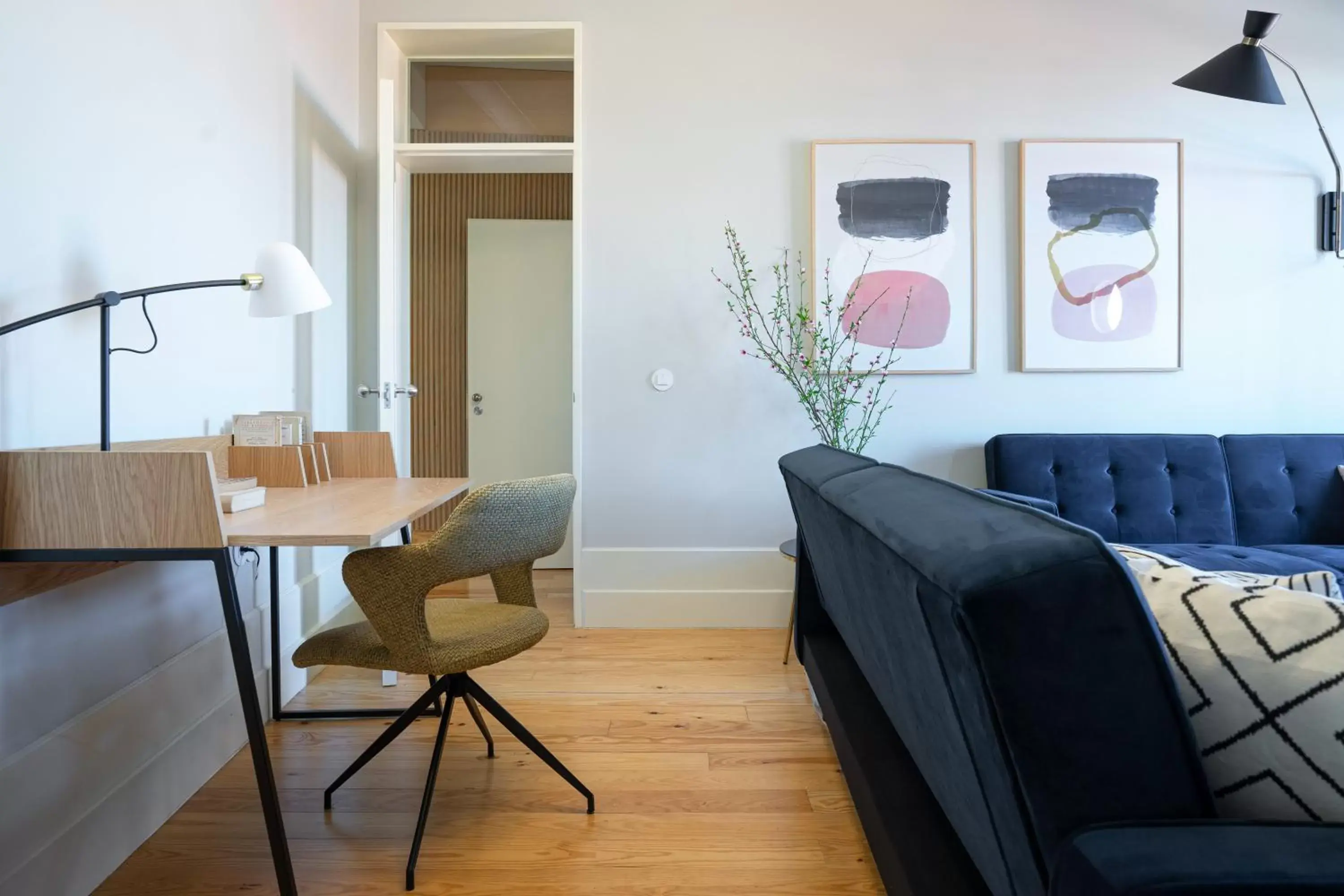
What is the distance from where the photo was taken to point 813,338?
3.25m

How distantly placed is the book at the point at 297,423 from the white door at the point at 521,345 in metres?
2.33

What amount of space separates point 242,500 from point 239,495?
0.04 feet

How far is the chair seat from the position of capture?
1581 millimetres

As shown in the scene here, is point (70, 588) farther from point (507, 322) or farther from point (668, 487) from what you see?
point (507, 322)

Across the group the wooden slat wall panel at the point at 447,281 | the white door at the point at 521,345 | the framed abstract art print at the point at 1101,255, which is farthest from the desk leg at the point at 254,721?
the wooden slat wall panel at the point at 447,281

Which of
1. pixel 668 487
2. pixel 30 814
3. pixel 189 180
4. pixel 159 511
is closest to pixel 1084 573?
pixel 159 511

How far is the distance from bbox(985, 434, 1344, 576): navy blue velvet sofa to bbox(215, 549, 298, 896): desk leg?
249 cm

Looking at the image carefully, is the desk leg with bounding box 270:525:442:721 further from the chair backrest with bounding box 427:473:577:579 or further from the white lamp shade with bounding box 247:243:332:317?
the chair backrest with bounding box 427:473:577:579

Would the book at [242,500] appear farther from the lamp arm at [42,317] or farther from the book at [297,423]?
the book at [297,423]

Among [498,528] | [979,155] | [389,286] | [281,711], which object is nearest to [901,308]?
[979,155]

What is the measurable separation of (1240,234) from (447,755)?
11.4 feet

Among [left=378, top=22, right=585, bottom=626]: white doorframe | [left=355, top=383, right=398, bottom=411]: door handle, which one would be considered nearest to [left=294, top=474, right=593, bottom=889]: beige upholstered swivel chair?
[left=355, top=383, right=398, bottom=411]: door handle

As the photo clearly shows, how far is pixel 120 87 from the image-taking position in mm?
1671

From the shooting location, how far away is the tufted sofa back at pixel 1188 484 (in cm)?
297
